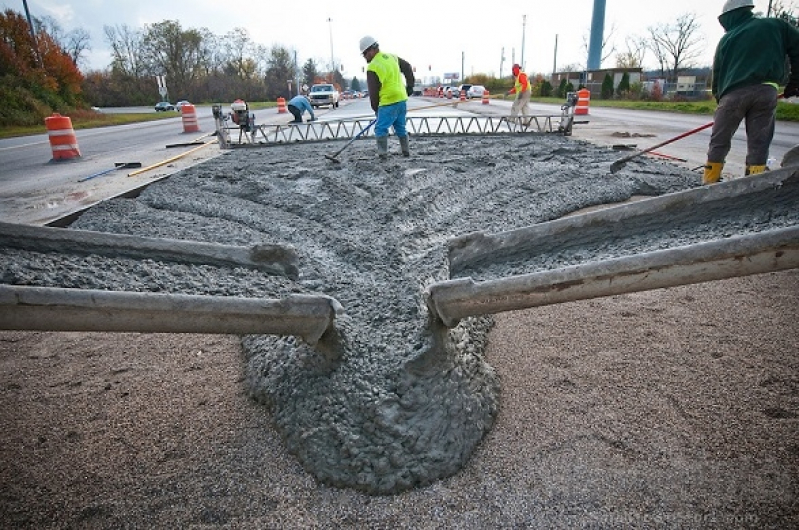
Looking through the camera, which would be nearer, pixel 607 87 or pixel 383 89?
pixel 383 89

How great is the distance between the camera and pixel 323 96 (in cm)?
2977

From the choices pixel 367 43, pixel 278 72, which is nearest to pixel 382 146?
pixel 367 43

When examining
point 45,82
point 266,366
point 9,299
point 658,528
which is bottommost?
point 658,528

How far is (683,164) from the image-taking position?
687cm

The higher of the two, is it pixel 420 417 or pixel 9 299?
pixel 9 299

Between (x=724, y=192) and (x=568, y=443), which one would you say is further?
(x=724, y=192)

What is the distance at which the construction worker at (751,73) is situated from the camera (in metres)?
3.87

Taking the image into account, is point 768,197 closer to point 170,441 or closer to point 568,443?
point 568,443

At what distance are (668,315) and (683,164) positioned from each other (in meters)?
5.25

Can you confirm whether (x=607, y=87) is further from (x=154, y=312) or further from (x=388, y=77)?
(x=154, y=312)

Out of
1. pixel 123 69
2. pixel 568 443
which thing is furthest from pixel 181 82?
pixel 568 443

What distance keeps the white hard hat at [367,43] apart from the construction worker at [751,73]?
445 centimetres

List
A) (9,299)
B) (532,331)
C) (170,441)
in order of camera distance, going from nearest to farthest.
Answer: (9,299) < (170,441) < (532,331)

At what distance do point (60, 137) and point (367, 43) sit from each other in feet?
24.9
